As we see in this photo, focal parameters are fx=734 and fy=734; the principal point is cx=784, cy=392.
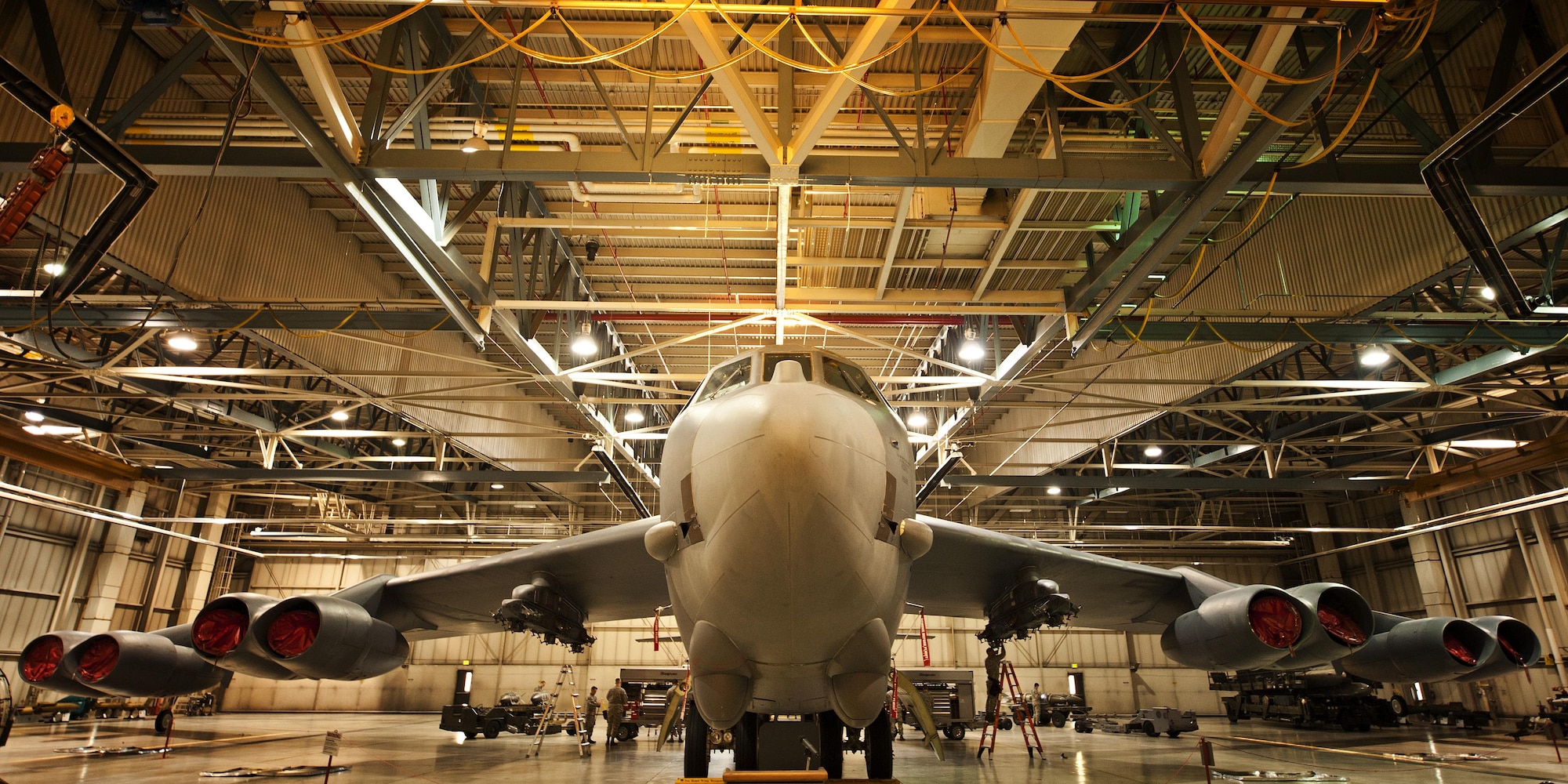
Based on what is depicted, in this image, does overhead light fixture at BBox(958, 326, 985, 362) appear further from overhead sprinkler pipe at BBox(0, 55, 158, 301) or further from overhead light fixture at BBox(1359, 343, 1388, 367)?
overhead sprinkler pipe at BBox(0, 55, 158, 301)

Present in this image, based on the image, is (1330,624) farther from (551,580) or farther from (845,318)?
(845,318)

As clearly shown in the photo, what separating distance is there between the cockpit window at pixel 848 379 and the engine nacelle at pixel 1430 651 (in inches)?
264

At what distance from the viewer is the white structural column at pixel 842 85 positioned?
6.78m

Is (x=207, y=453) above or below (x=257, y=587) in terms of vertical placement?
above

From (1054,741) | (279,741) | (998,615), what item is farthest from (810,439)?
(1054,741)

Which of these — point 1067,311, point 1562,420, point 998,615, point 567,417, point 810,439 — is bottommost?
point 998,615

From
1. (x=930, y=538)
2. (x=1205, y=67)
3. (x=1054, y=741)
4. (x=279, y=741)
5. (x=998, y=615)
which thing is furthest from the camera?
(x=1054, y=741)

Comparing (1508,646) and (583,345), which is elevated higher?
(583,345)

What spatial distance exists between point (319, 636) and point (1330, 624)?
10614 millimetres

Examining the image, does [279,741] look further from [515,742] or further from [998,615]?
[998,615]

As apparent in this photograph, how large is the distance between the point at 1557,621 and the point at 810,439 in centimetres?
3439

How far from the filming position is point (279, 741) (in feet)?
56.2

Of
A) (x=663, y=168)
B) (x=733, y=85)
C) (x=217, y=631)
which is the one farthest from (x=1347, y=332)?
(x=217, y=631)

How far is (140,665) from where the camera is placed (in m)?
9.16
